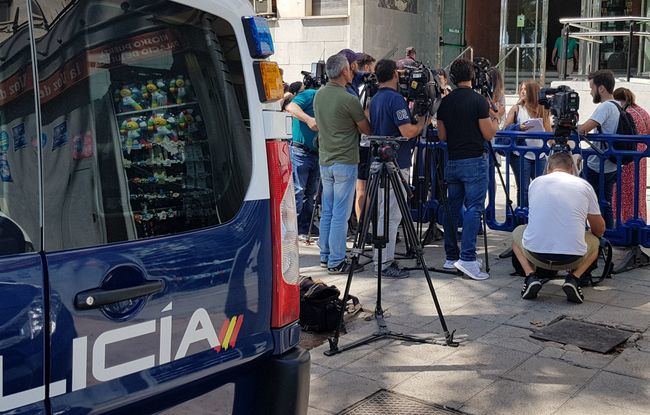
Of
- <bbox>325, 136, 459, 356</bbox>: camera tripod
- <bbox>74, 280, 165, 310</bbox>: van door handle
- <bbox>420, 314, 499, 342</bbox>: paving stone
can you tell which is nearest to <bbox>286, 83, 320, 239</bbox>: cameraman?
<bbox>325, 136, 459, 356</bbox>: camera tripod

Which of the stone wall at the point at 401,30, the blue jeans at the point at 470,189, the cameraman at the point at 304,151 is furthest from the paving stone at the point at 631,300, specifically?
the stone wall at the point at 401,30

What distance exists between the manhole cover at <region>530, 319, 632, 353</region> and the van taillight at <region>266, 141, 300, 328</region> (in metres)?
2.94

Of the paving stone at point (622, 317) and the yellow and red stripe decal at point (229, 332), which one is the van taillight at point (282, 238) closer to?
the yellow and red stripe decal at point (229, 332)

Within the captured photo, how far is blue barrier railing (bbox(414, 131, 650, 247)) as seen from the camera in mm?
6973

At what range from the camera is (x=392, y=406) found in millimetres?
4160

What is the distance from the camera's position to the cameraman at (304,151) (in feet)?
26.4

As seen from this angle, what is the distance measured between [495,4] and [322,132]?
1492 cm

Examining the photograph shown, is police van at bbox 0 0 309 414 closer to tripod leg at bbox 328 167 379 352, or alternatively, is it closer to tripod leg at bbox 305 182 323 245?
tripod leg at bbox 328 167 379 352

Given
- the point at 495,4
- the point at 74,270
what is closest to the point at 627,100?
the point at 74,270

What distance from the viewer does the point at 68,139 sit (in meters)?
2.04

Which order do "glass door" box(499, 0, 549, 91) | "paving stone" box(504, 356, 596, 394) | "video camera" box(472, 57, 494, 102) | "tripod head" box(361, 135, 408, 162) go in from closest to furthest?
"paving stone" box(504, 356, 596, 394) < "tripod head" box(361, 135, 408, 162) < "video camera" box(472, 57, 494, 102) < "glass door" box(499, 0, 549, 91)

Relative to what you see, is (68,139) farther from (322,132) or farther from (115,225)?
(322,132)

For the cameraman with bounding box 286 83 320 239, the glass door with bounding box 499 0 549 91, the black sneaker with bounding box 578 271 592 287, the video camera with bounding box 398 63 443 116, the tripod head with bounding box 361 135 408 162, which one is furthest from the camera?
the glass door with bounding box 499 0 549 91

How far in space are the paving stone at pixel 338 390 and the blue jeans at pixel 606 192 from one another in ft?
12.2
